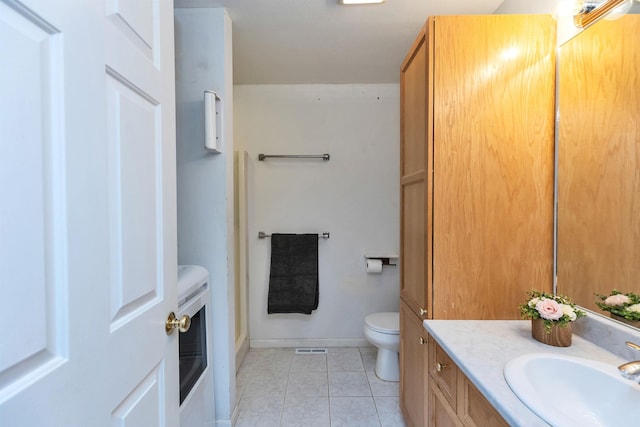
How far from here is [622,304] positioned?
93cm

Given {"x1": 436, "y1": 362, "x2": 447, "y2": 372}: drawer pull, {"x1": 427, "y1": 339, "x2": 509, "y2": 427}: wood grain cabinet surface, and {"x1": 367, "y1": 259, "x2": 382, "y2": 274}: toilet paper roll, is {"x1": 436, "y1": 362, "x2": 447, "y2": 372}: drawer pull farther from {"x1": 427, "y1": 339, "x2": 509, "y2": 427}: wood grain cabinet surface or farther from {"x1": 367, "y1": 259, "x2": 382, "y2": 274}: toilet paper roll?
{"x1": 367, "y1": 259, "x2": 382, "y2": 274}: toilet paper roll

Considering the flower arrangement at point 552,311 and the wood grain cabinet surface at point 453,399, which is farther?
the flower arrangement at point 552,311

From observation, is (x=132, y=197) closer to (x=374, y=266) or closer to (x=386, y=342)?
(x=386, y=342)

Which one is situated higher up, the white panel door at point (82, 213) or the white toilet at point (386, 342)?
the white panel door at point (82, 213)

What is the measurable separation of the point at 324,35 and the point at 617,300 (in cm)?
190

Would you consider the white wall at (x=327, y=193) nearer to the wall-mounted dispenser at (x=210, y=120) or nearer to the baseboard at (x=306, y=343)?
the baseboard at (x=306, y=343)

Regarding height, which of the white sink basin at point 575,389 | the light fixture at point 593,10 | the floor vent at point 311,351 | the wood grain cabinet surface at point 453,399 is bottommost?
the floor vent at point 311,351

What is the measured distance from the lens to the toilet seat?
199cm

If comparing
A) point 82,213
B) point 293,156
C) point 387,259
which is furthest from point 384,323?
point 82,213

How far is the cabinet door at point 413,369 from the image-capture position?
50.4 inches

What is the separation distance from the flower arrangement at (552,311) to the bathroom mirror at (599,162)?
5.0 inches

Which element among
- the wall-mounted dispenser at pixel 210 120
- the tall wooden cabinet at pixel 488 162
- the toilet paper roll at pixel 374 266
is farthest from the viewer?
the toilet paper roll at pixel 374 266

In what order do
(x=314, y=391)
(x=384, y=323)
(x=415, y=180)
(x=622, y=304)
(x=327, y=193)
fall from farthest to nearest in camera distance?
(x=327, y=193) < (x=384, y=323) < (x=314, y=391) < (x=415, y=180) < (x=622, y=304)

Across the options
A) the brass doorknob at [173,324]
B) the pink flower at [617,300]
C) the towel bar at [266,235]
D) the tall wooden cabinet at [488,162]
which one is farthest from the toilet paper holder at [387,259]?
the brass doorknob at [173,324]
